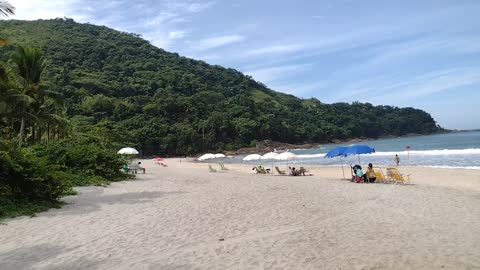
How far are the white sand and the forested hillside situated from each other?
56770 millimetres

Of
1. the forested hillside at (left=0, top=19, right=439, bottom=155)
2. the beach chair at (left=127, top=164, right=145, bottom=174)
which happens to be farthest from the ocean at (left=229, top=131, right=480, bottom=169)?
the forested hillside at (left=0, top=19, right=439, bottom=155)

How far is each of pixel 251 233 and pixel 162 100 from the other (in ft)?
295

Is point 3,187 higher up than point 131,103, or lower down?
lower down

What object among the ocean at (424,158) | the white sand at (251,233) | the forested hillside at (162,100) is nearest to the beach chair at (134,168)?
the white sand at (251,233)

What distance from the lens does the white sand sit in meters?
5.54

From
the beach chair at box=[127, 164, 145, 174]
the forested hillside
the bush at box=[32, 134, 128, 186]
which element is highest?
the forested hillside

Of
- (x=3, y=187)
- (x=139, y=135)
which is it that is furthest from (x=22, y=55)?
(x=139, y=135)

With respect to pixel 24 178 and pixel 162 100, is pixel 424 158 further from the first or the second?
pixel 162 100

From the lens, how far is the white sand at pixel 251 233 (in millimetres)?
5543

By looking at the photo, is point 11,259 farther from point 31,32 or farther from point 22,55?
point 31,32

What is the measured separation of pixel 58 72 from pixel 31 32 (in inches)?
1152

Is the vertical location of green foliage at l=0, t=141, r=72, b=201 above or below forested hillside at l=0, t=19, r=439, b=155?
below

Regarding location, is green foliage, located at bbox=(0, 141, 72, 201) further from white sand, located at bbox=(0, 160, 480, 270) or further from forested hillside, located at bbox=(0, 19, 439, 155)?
forested hillside, located at bbox=(0, 19, 439, 155)

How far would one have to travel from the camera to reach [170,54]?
140250 mm
